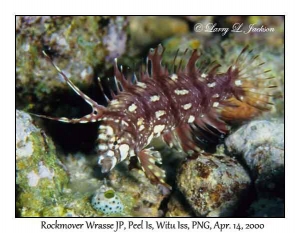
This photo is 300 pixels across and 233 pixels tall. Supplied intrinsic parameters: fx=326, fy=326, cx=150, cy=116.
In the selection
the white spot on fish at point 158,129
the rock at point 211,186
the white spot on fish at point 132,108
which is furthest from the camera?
the white spot on fish at point 158,129

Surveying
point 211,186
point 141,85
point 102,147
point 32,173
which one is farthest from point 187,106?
point 32,173

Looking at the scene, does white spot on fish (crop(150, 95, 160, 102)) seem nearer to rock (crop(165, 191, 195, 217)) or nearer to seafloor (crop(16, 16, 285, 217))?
seafloor (crop(16, 16, 285, 217))

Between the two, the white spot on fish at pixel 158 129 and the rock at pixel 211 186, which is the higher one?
the white spot on fish at pixel 158 129

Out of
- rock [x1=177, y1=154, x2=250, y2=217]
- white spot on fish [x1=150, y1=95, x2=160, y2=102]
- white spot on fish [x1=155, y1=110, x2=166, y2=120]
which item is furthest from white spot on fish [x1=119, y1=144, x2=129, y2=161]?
rock [x1=177, y1=154, x2=250, y2=217]

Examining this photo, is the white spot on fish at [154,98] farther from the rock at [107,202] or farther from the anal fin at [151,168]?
the rock at [107,202]

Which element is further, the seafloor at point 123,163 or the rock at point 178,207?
the rock at point 178,207

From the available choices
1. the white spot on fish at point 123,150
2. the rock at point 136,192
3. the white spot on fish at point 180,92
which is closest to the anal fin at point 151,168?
the white spot on fish at point 123,150

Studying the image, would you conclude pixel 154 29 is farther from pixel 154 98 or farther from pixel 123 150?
pixel 123 150

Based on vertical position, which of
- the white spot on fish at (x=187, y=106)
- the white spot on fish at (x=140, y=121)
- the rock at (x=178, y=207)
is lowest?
the rock at (x=178, y=207)
